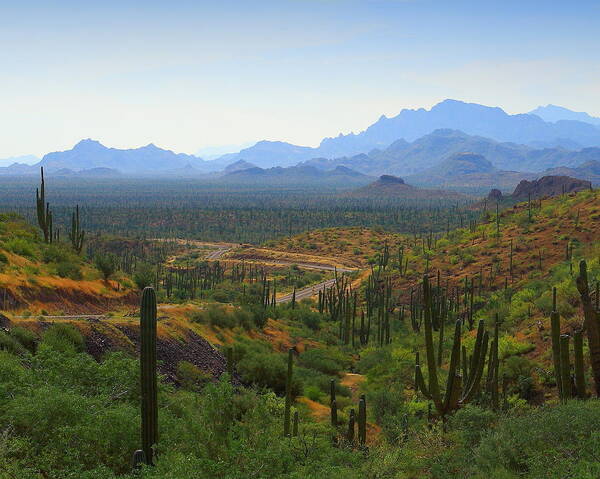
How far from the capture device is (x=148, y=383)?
10914 mm

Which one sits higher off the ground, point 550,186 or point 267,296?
point 550,186

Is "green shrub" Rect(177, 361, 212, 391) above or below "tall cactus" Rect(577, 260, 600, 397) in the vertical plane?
below

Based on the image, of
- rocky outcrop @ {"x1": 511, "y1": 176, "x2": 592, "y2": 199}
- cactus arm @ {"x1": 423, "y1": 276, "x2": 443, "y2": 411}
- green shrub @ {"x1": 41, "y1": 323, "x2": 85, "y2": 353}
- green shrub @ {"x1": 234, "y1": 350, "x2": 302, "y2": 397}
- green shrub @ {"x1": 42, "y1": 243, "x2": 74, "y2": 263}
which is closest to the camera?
cactus arm @ {"x1": 423, "y1": 276, "x2": 443, "y2": 411}

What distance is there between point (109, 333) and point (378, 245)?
76738 mm

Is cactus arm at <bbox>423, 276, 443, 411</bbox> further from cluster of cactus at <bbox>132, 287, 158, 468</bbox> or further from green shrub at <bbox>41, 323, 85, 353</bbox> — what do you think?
green shrub at <bbox>41, 323, 85, 353</bbox>

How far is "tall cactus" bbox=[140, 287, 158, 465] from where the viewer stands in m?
10.8

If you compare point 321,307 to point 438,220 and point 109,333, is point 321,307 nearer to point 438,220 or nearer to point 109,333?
point 109,333

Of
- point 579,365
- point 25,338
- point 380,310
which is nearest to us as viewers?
point 579,365

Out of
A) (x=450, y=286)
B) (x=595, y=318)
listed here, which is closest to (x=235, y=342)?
(x=595, y=318)

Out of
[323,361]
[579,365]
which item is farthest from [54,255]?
[579,365]

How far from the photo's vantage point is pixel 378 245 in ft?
310

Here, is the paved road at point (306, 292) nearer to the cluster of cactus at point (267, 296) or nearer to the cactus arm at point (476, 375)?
the cluster of cactus at point (267, 296)

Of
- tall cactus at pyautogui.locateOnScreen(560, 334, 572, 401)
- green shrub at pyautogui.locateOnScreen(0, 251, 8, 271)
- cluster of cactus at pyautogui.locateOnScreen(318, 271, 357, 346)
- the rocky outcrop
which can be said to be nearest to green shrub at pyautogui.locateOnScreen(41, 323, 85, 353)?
green shrub at pyautogui.locateOnScreen(0, 251, 8, 271)

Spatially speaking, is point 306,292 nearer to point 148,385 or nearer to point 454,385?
point 454,385
